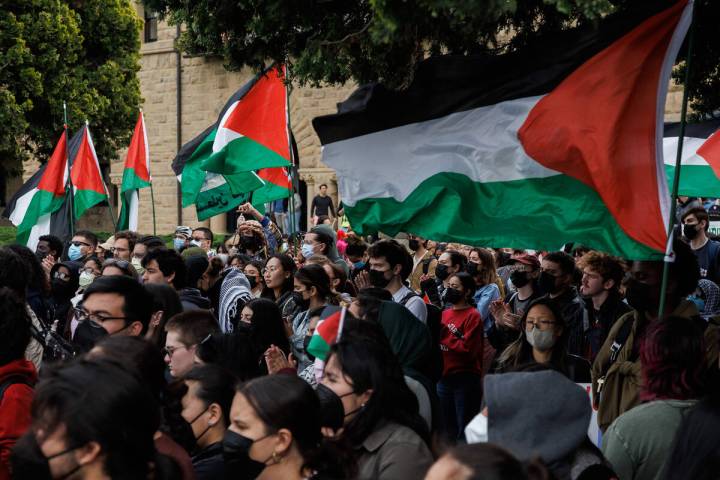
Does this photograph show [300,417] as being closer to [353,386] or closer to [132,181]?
[353,386]

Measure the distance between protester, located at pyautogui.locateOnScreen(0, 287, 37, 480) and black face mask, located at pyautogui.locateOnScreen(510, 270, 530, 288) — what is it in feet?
14.7

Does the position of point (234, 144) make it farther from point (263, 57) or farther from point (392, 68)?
point (392, 68)

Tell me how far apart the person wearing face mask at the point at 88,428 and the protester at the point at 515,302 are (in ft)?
14.5

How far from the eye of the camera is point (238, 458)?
372 cm

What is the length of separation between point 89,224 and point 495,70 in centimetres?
2734

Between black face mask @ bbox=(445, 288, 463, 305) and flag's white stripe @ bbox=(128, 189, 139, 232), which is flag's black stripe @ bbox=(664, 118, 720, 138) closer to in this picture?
black face mask @ bbox=(445, 288, 463, 305)

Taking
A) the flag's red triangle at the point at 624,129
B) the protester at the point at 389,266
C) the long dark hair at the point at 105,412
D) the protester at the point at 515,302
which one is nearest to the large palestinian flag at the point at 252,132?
the protester at the point at 389,266

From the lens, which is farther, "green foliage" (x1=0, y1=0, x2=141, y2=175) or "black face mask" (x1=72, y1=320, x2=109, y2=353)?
"green foliage" (x1=0, y1=0, x2=141, y2=175)

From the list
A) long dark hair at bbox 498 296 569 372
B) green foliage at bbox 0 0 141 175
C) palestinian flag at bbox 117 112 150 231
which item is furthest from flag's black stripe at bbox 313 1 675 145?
green foliage at bbox 0 0 141 175

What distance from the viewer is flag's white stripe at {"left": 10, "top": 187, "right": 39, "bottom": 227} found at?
12.4 meters

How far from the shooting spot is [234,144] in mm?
9828

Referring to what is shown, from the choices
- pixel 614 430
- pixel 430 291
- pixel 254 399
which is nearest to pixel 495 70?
pixel 614 430

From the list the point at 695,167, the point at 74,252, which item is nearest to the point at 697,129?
the point at 695,167

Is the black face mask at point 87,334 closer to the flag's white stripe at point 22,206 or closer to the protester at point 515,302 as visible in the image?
the protester at point 515,302
